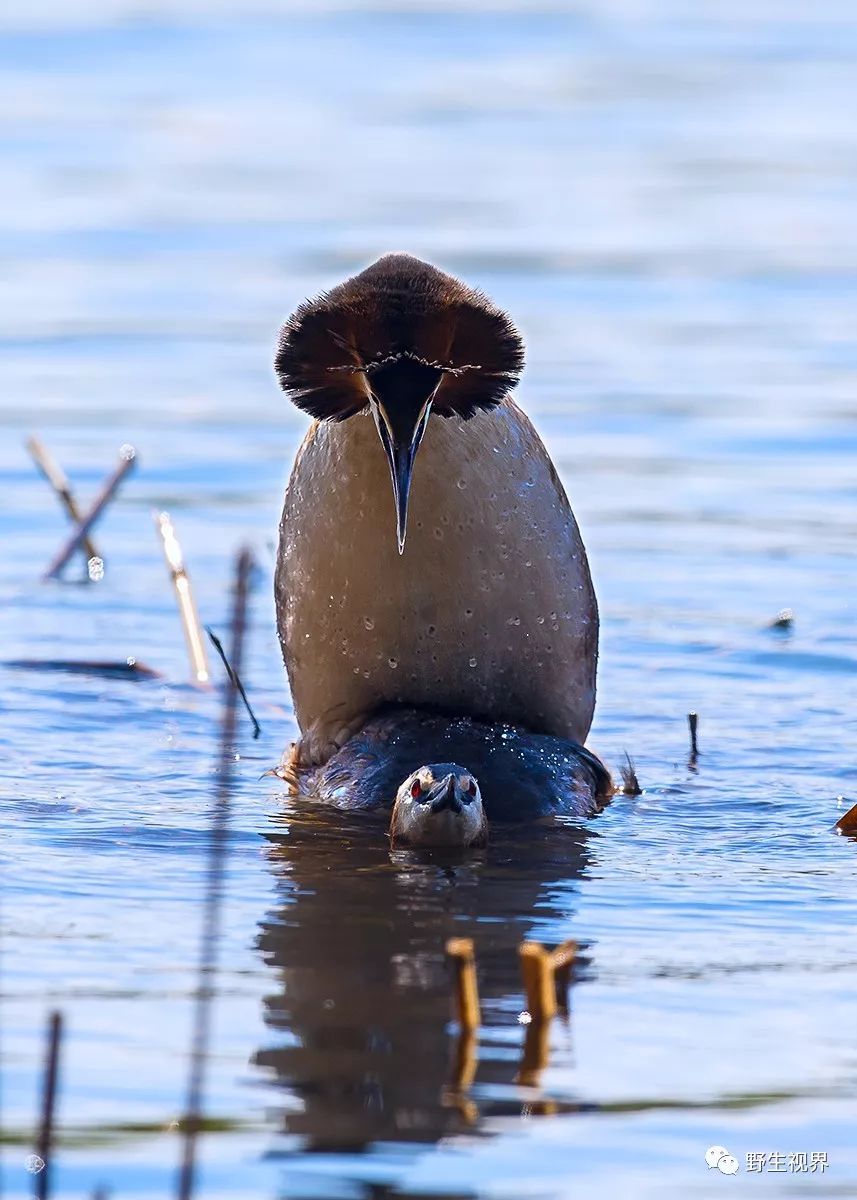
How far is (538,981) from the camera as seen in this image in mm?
4836

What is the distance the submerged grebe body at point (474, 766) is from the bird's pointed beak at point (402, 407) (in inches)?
33.9

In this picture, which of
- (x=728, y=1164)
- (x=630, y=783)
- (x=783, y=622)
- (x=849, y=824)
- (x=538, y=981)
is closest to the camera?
(x=728, y=1164)

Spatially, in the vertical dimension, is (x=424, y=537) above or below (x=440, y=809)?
above

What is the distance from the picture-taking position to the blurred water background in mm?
4801

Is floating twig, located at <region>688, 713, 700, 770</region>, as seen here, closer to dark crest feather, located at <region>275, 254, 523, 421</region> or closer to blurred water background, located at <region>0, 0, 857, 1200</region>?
blurred water background, located at <region>0, 0, 857, 1200</region>

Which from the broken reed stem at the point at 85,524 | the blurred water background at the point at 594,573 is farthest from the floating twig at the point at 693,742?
the broken reed stem at the point at 85,524

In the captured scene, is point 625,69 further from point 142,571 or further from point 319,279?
point 142,571

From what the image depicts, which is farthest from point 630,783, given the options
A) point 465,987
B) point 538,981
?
point 465,987

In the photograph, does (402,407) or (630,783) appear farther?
(630,783)

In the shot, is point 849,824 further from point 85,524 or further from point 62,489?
point 62,489

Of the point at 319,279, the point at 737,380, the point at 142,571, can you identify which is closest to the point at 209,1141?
the point at 142,571

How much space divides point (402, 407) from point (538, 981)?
223 centimetres

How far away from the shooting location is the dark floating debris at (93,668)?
904 cm

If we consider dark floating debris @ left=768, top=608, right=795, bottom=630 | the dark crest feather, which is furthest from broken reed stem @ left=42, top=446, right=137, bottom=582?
the dark crest feather
